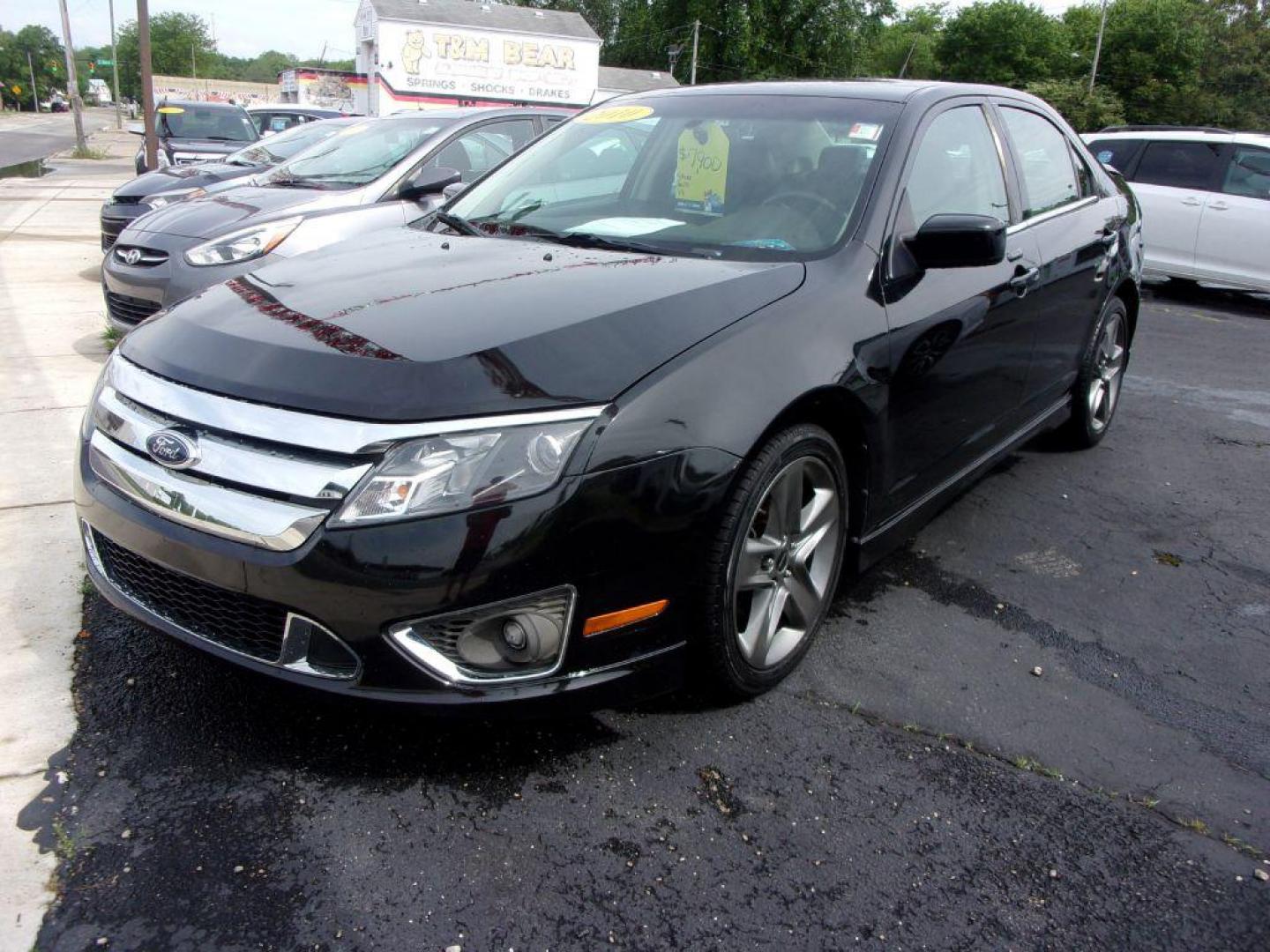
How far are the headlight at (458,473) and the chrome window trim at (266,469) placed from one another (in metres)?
0.05

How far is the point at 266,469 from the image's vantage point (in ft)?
6.65

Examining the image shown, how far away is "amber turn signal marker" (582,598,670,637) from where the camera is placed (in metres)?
2.12

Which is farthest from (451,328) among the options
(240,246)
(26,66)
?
(26,66)

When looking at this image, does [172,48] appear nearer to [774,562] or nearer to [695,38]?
[695,38]

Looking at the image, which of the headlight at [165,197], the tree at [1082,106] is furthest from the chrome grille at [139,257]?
the tree at [1082,106]

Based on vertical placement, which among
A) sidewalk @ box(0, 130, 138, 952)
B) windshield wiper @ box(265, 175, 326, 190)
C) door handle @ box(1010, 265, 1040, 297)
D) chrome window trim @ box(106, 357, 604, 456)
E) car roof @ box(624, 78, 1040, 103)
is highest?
car roof @ box(624, 78, 1040, 103)

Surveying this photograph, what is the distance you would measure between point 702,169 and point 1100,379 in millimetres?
2728

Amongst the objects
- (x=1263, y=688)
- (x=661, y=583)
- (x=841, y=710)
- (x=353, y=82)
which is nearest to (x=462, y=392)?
(x=661, y=583)

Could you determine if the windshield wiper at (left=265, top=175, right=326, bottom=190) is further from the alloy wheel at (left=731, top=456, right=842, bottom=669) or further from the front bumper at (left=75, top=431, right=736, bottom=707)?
the alloy wheel at (left=731, top=456, right=842, bottom=669)

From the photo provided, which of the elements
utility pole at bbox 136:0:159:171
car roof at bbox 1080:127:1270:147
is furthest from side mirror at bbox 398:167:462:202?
utility pole at bbox 136:0:159:171

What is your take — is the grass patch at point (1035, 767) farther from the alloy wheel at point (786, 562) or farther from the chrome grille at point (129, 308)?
the chrome grille at point (129, 308)

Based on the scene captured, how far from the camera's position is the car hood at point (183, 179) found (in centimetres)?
769

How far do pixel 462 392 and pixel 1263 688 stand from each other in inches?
101

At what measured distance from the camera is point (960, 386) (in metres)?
3.19
